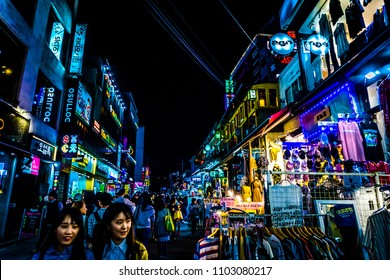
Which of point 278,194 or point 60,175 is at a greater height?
point 60,175

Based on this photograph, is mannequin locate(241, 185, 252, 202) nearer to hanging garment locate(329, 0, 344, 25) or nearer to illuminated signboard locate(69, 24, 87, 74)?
hanging garment locate(329, 0, 344, 25)

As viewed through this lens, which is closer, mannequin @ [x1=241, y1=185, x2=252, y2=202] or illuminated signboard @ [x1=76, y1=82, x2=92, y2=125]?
mannequin @ [x1=241, y1=185, x2=252, y2=202]

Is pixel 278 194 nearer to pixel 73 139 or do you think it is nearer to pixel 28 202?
pixel 28 202

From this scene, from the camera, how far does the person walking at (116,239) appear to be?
298 centimetres

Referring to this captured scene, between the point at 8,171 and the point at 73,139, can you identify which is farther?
the point at 73,139

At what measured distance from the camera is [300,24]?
12070mm

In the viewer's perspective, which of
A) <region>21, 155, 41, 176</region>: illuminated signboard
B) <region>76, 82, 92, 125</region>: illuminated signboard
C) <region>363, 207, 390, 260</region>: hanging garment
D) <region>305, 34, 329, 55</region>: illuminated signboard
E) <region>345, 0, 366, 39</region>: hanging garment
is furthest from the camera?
<region>76, 82, 92, 125</region>: illuminated signboard

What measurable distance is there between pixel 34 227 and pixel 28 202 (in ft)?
4.13

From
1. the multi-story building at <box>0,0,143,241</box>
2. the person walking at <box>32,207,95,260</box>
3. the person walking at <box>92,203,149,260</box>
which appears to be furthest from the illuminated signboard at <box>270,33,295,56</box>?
the multi-story building at <box>0,0,143,241</box>

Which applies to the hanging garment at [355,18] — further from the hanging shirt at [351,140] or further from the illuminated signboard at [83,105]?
the illuminated signboard at [83,105]

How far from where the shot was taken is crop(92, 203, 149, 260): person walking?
298 centimetres

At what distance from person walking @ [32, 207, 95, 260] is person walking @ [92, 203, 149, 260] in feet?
0.53
